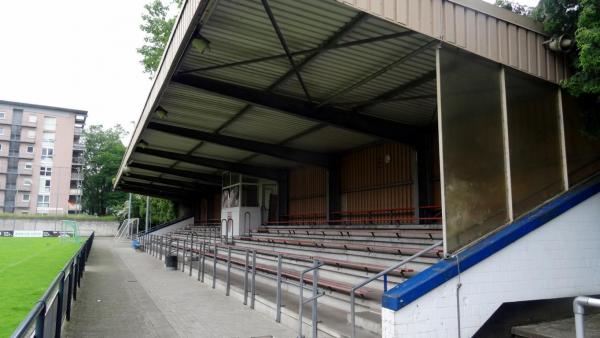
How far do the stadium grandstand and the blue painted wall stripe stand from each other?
2 cm

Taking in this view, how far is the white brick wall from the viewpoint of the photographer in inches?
197

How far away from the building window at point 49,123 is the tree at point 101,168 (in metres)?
8.32

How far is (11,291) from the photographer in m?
11.4

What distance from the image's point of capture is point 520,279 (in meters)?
5.62

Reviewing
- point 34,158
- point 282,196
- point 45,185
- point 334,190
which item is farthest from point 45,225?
point 334,190

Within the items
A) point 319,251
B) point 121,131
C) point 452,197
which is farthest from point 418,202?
point 121,131

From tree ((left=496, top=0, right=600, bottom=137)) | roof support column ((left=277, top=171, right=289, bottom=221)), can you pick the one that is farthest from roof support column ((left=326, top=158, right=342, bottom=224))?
tree ((left=496, top=0, right=600, bottom=137))

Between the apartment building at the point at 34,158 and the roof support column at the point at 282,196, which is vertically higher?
the apartment building at the point at 34,158

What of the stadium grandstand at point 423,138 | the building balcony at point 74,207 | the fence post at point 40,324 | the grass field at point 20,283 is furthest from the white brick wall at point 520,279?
the building balcony at point 74,207

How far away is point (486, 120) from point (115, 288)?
9.96m

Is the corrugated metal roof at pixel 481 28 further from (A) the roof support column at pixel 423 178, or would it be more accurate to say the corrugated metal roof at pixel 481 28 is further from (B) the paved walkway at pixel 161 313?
(A) the roof support column at pixel 423 178

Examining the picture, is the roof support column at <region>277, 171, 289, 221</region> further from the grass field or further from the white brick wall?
the white brick wall

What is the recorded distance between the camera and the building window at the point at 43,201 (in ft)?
232

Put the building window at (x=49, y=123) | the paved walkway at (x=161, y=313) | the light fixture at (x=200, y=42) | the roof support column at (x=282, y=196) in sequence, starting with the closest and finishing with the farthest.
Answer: the paved walkway at (x=161, y=313)
the light fixture at (x=200, y=42)
the roof support column at (x=282, y=196)
the building window at (x=49, y=123)
